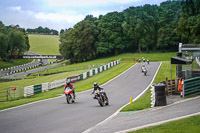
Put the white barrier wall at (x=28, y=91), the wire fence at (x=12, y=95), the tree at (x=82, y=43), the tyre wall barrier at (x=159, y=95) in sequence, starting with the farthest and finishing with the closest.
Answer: the tree at (x=82, y=43) < the white barrier wall at (x=28, y=91) < the wire fence at (x=12, y=95) < the tyre wall barrier at (x=159, y=95)

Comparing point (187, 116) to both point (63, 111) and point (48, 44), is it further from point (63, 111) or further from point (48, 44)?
point (48, 44)

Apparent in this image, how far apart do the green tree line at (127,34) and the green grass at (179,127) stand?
277 feet

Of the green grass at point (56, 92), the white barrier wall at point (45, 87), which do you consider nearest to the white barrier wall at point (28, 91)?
the green grass at point (56, 92)

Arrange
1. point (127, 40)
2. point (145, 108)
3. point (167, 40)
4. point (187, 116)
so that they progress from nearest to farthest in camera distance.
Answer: point (187, 116) < point (145, 108) < point (167, 40) < point (127, 40)

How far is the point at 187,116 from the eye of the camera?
11602 millimetres

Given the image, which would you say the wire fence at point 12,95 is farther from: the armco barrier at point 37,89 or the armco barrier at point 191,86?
the armco barrier at point 191,86

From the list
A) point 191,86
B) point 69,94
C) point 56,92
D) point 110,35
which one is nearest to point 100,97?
point 69,94

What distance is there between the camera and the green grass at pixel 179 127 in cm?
935

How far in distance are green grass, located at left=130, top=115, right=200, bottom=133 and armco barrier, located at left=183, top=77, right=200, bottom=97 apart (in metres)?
7.27

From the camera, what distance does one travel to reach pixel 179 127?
387 inches

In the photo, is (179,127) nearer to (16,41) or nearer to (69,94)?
(69,94)

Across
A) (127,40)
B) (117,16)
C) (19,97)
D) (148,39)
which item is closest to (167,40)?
(148,39)

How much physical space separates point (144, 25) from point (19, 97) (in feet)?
255

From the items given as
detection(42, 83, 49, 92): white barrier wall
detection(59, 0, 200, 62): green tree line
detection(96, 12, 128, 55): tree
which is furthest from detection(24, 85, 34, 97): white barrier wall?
detection(96, 12, 128, 55): tree
